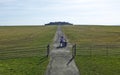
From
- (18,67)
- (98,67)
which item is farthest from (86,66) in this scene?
(18,67)

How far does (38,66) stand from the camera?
90.7 feet

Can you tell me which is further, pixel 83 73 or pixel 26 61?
pixel 26 61

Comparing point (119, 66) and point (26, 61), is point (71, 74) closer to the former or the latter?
point (119, 66)

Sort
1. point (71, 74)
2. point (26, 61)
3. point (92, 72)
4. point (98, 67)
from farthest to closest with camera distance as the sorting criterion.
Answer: point (26, 61), point (98, 67), point (92, 72), point (71, 74)

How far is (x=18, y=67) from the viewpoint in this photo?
1075 inches

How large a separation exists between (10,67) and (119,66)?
37.7 ft

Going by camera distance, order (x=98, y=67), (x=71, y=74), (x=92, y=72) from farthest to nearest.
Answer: (x=98, y=67) → (x=92, y=72) → (x=71, y=74)

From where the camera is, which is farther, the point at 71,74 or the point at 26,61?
the point at 26,61

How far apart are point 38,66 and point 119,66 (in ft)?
28.0

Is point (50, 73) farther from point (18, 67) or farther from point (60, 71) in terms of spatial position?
point (18, 67)

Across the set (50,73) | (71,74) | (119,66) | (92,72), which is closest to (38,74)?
(50,73)

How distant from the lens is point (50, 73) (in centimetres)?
2295

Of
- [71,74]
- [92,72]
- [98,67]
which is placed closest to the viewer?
[71,74]

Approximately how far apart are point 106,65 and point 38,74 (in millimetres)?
8274
